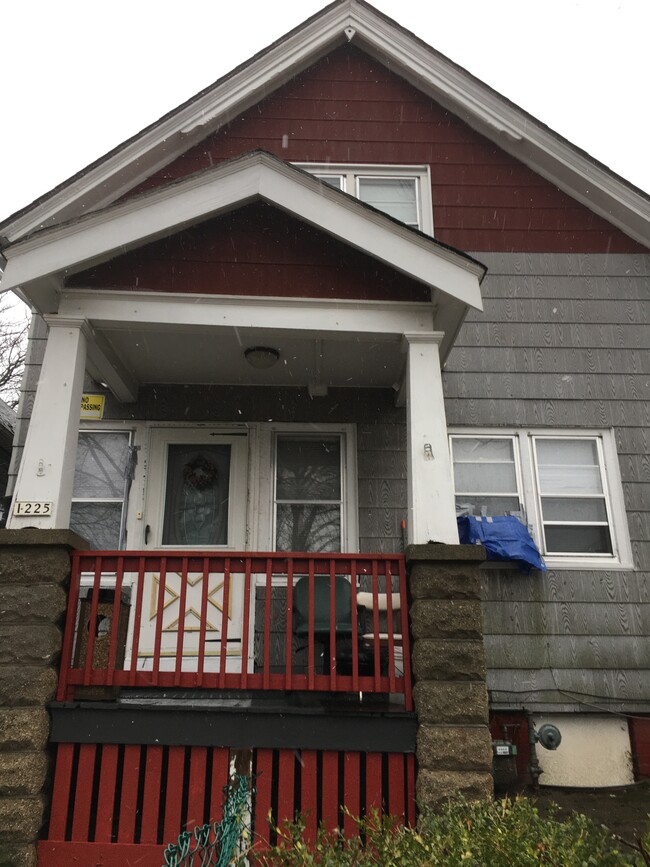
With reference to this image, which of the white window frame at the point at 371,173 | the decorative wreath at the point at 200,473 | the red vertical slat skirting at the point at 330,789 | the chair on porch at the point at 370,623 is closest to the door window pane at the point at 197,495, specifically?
the decorative wreath at the point at 200,473

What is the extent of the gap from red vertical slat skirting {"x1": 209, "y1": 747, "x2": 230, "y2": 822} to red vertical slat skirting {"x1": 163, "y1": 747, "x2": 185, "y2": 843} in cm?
17

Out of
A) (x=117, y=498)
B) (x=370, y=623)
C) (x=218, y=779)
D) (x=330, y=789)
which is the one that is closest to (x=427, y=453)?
(x=370, y=623)

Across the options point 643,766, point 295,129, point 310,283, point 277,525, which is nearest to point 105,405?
point 277,525

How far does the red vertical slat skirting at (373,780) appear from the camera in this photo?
3.70 meters

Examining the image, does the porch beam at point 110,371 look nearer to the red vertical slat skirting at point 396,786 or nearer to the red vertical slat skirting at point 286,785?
the red vertical slat skirting at point 286,785

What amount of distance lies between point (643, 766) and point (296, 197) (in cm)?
486

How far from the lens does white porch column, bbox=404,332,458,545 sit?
4.12 meters

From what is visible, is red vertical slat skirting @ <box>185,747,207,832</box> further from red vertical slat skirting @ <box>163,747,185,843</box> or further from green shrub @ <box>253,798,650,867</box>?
green shrub @ <box>253,798,650,867</box>

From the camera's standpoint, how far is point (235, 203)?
184 inches

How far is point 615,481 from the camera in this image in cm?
609

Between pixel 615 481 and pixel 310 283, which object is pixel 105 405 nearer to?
pixel 310 283

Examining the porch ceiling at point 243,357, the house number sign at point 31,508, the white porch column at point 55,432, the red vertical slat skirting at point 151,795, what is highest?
the porch ceiling at point 243,357

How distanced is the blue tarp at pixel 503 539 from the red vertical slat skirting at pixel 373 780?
88.9 inches

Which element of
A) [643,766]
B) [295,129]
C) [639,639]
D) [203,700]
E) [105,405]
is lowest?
[643,766]
